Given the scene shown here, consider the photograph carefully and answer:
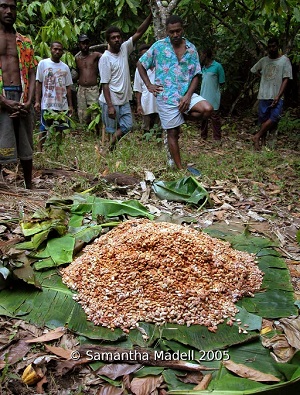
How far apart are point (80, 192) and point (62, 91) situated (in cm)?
260

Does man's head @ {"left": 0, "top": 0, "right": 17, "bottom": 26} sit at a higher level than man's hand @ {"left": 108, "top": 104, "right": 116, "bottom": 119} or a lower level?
higher

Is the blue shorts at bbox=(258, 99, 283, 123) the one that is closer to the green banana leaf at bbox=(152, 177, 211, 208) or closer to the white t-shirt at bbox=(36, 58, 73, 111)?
the white t-shirt at bbox=(36, 58, 73, 111)

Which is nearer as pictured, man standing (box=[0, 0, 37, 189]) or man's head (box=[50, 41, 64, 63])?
man standing (box=[0, 0, 37, 189])

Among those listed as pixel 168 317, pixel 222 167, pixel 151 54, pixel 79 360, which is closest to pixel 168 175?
pixel 222 167

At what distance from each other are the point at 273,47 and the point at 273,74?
37 centimetres

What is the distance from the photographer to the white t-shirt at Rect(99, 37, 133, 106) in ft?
17.3

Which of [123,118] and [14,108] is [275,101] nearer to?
[123,118]

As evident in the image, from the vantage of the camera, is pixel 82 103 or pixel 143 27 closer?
pixel 143 27

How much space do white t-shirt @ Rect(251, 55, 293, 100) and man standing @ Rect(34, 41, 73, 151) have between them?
2855 millimetres

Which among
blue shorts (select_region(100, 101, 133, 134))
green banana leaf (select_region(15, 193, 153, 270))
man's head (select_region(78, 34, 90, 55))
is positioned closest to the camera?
green banana leaf (select_region(15, 193, 153, 270))

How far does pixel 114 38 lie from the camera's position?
5.12m

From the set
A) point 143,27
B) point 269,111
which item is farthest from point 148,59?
point 269,111

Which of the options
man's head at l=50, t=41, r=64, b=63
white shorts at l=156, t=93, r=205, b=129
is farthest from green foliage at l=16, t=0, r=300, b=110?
white shorts at l=156, t=93, r=205, b=129

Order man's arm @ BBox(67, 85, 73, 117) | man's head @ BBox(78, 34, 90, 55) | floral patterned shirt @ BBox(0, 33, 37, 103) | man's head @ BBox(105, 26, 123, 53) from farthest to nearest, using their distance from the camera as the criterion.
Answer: man's head @ BBox(78, 34, 90, 55) < man's arm @ BBox(67, 85, 73, 117) < man's head @ BBox(105, 26, 123, 53) < floral patterned shirt @ BBox(0, 33, 37, 103)
